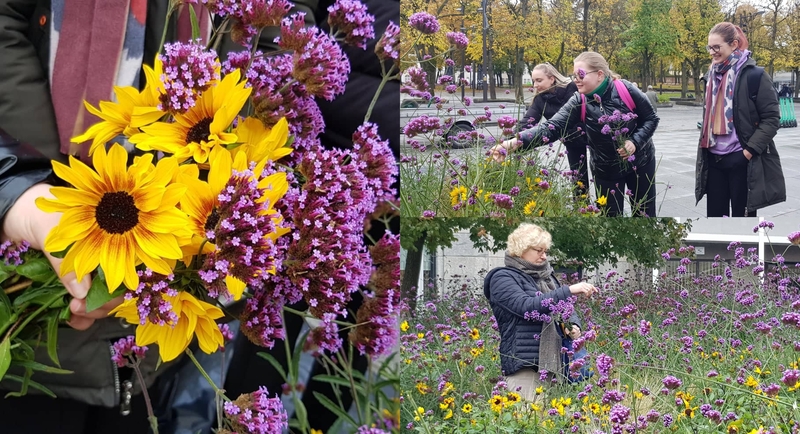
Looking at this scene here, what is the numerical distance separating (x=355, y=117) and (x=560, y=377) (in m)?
0.69

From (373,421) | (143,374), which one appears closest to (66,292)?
(143,374)

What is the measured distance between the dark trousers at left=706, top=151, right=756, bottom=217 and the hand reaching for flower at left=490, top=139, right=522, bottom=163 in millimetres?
363

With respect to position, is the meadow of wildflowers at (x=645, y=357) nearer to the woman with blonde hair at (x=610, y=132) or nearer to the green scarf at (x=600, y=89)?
the woman with blonde hair at (x=610, y=132)

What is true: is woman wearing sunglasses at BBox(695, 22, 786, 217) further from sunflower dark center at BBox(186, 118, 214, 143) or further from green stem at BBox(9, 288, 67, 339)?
green stem at BBox(9, 288, 67, 339)

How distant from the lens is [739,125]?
128 centimetres

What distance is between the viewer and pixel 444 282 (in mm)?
1361

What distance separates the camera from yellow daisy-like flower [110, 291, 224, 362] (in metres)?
0.69

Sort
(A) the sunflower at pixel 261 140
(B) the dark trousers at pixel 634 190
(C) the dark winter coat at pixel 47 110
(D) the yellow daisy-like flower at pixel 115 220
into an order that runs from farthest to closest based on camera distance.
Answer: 1. (B) the dark trousers at pixel 634 190
2. (C) the dark winter coat at pixel 47 110
3. (A) the sunflower at pixel 261 140
4. (D) the yellow daisy-like flower at pixel 115 220

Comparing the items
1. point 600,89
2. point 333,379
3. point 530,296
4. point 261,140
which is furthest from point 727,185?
point 261,140

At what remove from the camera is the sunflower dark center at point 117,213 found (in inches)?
24.2

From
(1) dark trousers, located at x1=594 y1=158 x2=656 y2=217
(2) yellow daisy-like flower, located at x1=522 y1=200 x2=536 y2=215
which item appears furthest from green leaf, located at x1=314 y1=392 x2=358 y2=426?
(1) dark trousers, located at x1=594 y1=158 x2=656 y2=217

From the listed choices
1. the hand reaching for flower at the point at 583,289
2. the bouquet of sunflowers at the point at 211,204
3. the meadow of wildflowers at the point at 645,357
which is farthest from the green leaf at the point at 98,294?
the hand reaching for flower at the point at 583,289

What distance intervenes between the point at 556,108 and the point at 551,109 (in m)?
0.01

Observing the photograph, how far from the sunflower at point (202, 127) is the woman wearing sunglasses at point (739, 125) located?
0.94 metres
